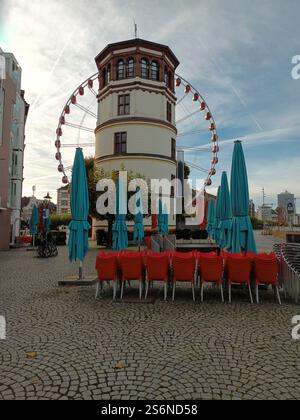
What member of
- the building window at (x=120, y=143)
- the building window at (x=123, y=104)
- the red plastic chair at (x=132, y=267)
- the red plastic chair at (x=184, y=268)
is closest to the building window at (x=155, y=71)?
the building window at (x=123, y=104)

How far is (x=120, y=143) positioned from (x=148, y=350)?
2847cm

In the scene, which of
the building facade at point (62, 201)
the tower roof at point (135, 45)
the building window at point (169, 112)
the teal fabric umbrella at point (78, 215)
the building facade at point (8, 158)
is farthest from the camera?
the building facade at point (62, 201)

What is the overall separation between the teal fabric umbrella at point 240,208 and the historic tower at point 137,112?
21.8 m

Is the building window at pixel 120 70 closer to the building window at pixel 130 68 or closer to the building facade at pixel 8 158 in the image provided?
the building window at pixel 130 68

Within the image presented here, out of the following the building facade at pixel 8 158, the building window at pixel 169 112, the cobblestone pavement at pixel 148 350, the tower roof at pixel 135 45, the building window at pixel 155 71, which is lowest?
the cobblestone pavement at pixel 148 350

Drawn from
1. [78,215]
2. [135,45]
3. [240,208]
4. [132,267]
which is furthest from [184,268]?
[135,45]

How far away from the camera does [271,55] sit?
8258 millimetres

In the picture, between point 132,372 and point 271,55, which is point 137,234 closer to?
point 271,55

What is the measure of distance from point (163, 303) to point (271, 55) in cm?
Answer: 675

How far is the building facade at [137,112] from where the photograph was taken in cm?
3083

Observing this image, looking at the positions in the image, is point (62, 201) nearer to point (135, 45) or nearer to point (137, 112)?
point (137, 112)

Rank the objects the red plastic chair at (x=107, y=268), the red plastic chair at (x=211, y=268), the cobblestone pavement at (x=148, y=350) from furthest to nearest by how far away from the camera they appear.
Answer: the red plastic chair at (x=107, y=268)
the red plastic chair at (x=211, y=268)
the cobblestone pavement at (x=148, y=350)

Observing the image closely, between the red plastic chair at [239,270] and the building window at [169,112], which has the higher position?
the building window at [169,112]

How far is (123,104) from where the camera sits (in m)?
31.8
